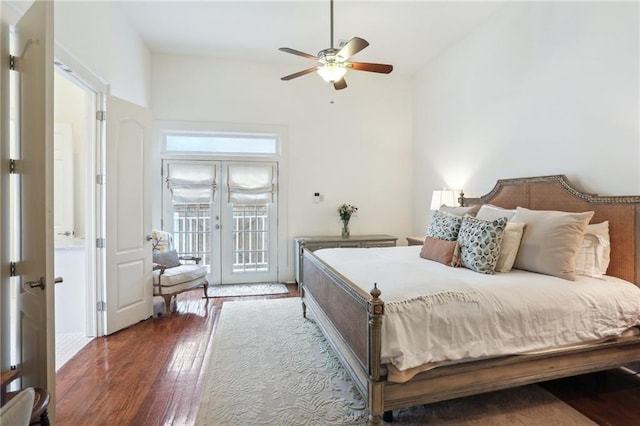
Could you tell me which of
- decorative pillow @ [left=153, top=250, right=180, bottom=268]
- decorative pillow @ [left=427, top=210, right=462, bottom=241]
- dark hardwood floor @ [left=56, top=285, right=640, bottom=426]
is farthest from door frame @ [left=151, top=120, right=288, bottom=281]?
decorative pillow @ [left=427, top=210, right=462, bottom=241]

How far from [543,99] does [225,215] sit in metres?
4.37

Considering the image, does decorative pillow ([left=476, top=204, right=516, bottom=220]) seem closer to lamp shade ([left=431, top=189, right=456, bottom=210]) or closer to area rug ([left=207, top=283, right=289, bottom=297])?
lamp shade ([left=431, top=189, right=456, bottom=210])

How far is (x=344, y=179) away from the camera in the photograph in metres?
5.64

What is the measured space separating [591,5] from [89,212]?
4.94m

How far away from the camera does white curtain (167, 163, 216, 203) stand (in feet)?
16.7

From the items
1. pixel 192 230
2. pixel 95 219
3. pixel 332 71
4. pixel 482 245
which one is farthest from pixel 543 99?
pixel 192 230

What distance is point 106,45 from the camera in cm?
343

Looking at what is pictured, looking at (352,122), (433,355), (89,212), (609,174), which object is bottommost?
(433,355)

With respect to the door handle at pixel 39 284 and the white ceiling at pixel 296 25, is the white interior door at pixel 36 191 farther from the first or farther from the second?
the white ceiling at pixel 296 25

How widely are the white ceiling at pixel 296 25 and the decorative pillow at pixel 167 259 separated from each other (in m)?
2.88

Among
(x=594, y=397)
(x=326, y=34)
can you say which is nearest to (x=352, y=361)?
(x=594, y=397)

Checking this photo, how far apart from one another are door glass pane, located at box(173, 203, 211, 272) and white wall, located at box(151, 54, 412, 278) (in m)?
0.36

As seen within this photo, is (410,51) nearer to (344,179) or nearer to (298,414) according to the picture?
(344,179)

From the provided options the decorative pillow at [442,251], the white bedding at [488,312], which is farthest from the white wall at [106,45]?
the decorative pillow at [442,251]
